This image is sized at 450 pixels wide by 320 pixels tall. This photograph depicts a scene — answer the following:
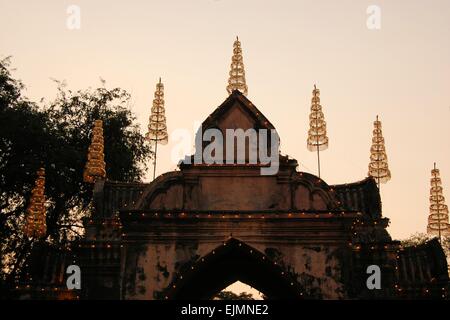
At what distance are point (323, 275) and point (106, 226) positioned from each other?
741cm

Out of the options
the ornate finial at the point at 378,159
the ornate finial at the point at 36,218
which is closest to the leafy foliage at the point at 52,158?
the ornate finial at the point at 36,218

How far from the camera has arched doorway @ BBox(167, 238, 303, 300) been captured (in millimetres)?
17531

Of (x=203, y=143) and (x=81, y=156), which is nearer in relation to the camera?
(x=203, y=143)

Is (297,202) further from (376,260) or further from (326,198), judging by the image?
(376,260)

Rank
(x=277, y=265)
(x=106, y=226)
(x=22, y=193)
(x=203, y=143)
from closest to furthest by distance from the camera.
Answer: (x=277, y=265) → (x=203, y=143) → (x=106, y=226) → (x=22, y=193)

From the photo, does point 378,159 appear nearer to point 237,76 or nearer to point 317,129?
point 317,129

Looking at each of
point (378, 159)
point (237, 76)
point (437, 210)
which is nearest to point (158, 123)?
point (237, 76)

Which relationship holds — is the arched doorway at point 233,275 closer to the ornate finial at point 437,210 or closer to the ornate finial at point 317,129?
the ornate finial at point 317,129

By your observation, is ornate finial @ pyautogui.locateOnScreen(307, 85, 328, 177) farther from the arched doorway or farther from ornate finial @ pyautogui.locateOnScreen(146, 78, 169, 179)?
ornate finial @ pyautogui.locateOnScreen(146, 78, 169, 179)

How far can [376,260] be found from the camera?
1830cm

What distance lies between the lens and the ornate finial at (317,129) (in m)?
23.5

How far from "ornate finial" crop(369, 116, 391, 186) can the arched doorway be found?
6.01m

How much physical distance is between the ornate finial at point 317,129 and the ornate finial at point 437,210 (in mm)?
5201

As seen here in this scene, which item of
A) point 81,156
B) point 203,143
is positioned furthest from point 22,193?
point 203,143
